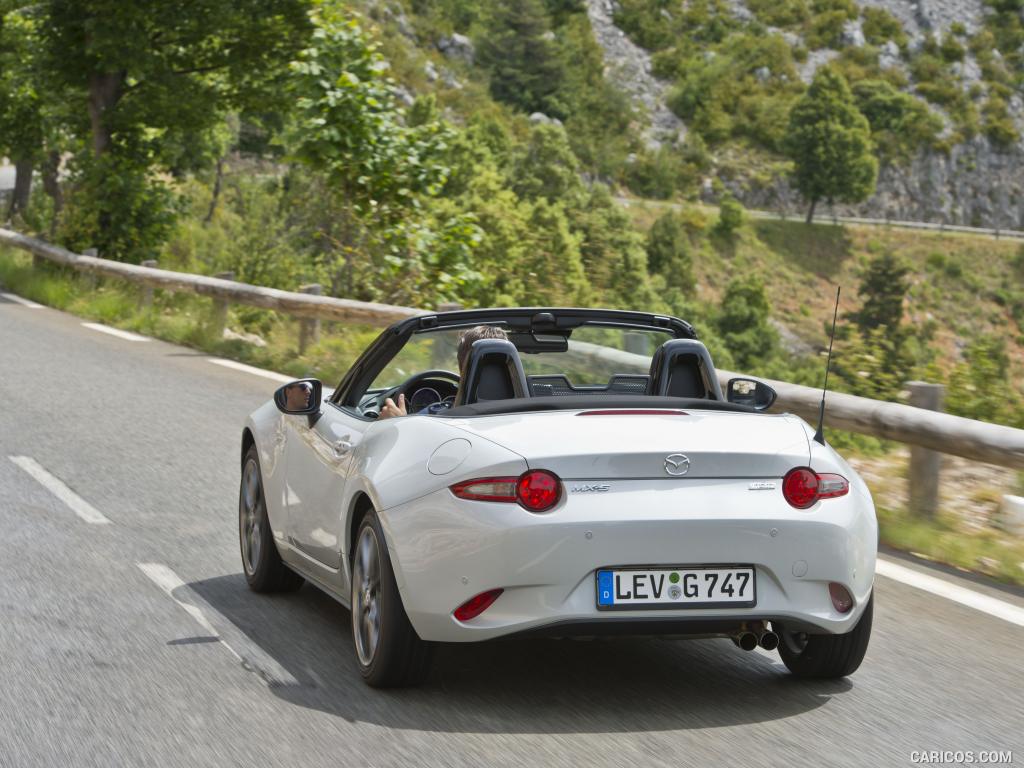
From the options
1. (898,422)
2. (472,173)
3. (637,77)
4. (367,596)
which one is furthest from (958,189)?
(367,596)

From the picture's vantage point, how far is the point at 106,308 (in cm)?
2095

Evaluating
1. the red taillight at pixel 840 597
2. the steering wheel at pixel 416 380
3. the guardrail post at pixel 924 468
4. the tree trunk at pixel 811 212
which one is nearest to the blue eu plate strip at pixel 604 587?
the red taillight at pixel 840 597

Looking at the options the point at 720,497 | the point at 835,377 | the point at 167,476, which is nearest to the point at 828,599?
the point at 720,497

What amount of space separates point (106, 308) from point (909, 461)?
49.3 ft

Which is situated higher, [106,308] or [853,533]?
[853,533]

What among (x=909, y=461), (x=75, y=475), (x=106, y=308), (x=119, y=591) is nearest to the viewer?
(x=119, y=591)

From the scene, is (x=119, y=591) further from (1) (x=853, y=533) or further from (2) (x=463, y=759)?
(1) (x=853, y=533)

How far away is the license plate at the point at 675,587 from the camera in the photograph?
4.39m

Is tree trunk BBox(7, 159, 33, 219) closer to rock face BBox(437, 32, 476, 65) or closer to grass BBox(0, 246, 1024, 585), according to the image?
grass BBox(0, 246, 1024, 585)

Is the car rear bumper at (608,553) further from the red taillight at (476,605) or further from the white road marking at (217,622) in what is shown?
the white road marking at (217,622)

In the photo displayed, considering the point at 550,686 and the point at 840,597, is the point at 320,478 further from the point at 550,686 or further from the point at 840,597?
the point at 840,597

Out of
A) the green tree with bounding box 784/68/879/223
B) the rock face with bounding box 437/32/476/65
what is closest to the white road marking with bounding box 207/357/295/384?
the green tree with bounding box 784/68/879/223

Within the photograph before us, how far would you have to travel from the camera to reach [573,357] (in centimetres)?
622

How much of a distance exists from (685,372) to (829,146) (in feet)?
515
